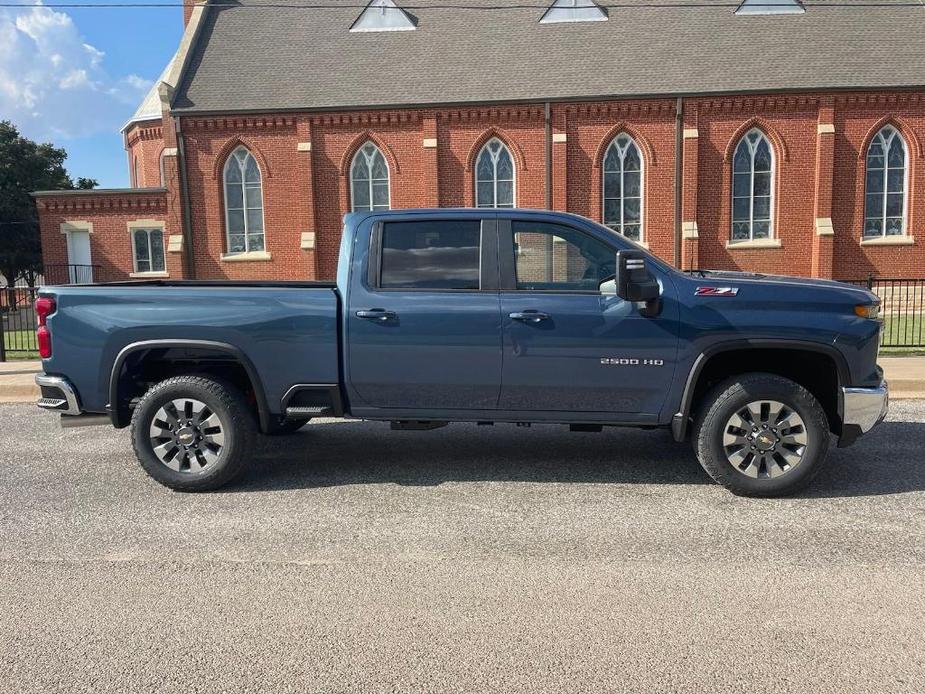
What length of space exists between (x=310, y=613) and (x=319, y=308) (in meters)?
2.34

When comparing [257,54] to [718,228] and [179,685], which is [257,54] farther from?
[179,685]

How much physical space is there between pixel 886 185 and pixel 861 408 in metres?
21.5

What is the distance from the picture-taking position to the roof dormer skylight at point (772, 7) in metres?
24.4

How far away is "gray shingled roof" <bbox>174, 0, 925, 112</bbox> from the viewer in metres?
22.4

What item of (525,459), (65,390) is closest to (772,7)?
(525,459)

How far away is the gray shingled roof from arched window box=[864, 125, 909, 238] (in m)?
1.89

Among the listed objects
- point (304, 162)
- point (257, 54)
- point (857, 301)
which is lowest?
point (857, 301)

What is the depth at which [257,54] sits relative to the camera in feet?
82.1

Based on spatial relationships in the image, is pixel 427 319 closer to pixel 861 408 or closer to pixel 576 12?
pixel 861 408

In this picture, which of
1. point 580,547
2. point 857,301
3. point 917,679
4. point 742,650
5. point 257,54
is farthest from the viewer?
point 257,54

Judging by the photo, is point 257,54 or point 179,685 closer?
point 179,685

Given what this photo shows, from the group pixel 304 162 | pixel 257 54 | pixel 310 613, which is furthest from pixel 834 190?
pixel 310 613

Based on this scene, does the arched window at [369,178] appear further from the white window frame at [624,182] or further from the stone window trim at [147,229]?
the white window frame at [624,182]

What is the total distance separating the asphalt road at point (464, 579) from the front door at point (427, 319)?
2.54 feet
